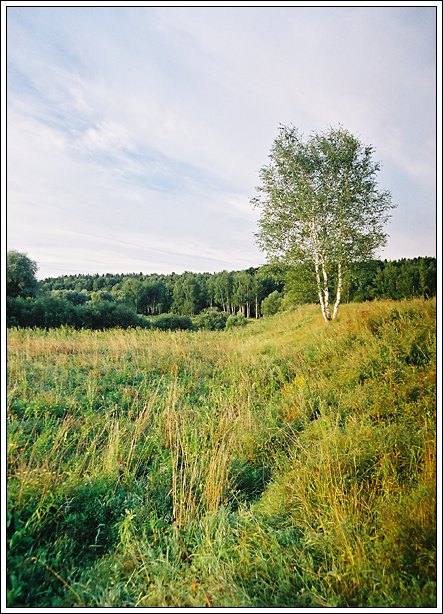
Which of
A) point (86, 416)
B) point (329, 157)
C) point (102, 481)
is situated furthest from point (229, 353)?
point (329, 157)

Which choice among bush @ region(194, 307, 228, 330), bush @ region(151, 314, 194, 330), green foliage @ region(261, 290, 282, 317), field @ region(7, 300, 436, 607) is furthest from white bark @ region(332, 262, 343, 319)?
bush @ region(151, 314, 194, 330)

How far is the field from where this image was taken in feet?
7.92

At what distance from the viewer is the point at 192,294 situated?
1163 centimetres

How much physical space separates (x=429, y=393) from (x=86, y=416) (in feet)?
17.1

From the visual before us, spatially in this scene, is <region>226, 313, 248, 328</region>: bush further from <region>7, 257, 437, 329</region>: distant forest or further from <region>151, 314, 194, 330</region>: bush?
<region>151, 314, 194, 330</region>: bush

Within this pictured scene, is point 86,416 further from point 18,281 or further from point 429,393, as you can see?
point 429,393

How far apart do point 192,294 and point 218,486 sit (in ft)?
28.0

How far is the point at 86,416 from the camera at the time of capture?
181 inches

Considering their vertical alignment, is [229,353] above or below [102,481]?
above

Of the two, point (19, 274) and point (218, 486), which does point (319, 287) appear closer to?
point (218, 486)

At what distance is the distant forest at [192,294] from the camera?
15.2 feet

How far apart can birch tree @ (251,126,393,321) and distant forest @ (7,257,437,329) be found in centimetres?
62

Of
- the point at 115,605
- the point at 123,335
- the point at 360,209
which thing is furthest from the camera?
the point at 360,209

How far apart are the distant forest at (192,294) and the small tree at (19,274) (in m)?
0.11
